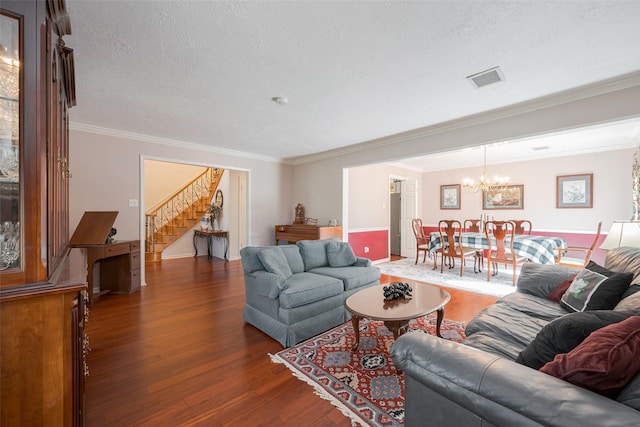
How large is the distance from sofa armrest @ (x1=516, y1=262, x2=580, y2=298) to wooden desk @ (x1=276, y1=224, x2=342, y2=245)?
133 inches

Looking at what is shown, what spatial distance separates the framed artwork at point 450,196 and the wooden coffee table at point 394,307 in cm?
550

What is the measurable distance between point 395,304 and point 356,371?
2.03 feet

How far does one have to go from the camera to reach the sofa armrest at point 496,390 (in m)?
0.76

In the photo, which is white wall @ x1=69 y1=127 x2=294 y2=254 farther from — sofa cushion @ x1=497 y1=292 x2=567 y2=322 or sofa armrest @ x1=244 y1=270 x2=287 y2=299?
sofa cushion @ x1=497 y1=292 x2=567 y2=322

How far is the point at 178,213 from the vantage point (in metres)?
7.85

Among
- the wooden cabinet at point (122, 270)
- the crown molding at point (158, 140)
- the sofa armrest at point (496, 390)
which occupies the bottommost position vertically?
the wooden cabinet at point (122, 270)

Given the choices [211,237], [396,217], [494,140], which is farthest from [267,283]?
[396,217]

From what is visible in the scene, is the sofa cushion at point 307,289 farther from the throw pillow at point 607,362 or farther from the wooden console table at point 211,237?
the wooden console table at point 211,237

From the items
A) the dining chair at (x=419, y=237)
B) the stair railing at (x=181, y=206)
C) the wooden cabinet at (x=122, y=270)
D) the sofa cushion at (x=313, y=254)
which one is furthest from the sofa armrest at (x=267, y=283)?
the stair railing at (x=181, y=206)

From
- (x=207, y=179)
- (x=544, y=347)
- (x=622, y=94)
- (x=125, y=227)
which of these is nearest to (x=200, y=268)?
(x=125, y=227)

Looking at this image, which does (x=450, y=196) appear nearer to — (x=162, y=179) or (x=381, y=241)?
(x=381, y=241)

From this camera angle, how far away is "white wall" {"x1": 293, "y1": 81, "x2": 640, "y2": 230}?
2.87 meters

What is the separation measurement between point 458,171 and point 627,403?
293 inches

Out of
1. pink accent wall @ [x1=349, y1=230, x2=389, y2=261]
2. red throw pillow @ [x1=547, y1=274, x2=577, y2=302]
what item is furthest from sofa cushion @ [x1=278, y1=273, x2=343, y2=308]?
pink accent wall @ [x1=349, y1=230, x2=389, y2=261]
